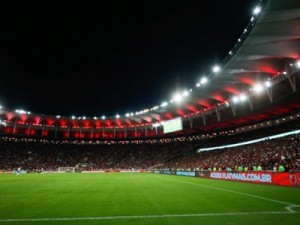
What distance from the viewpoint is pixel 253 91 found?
39156 millimetres

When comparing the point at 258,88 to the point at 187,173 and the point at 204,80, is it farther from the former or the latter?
the point at 187,173

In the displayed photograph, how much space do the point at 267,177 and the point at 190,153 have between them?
142ft

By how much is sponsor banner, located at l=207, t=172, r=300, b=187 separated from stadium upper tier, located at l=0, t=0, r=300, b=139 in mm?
11698

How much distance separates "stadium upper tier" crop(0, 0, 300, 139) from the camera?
23727 mm

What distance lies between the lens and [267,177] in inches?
858

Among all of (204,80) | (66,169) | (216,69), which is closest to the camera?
(216,69)

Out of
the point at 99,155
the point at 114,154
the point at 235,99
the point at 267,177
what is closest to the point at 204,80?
the point at 235,99

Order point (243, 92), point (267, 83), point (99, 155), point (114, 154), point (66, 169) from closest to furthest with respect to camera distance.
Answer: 1. point (267, 83)
2. point (243, 92)
3. point (66, 169)
4. point (99, 155)
5. point (114, 154)

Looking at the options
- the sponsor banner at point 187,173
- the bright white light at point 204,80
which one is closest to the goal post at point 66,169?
the sponsor banner at point 187,173

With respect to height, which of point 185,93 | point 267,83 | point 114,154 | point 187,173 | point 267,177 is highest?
point 185,93

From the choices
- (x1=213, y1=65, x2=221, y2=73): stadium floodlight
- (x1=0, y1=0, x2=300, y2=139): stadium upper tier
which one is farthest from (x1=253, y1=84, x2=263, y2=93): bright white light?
(x1=213, y1=65, x2=221, y2=73): stadium floodlight

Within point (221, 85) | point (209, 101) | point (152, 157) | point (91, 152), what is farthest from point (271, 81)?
point (91, 152)

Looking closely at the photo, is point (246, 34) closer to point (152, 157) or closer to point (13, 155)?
point (152, 157)

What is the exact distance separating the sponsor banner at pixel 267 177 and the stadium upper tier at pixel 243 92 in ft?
38.4
